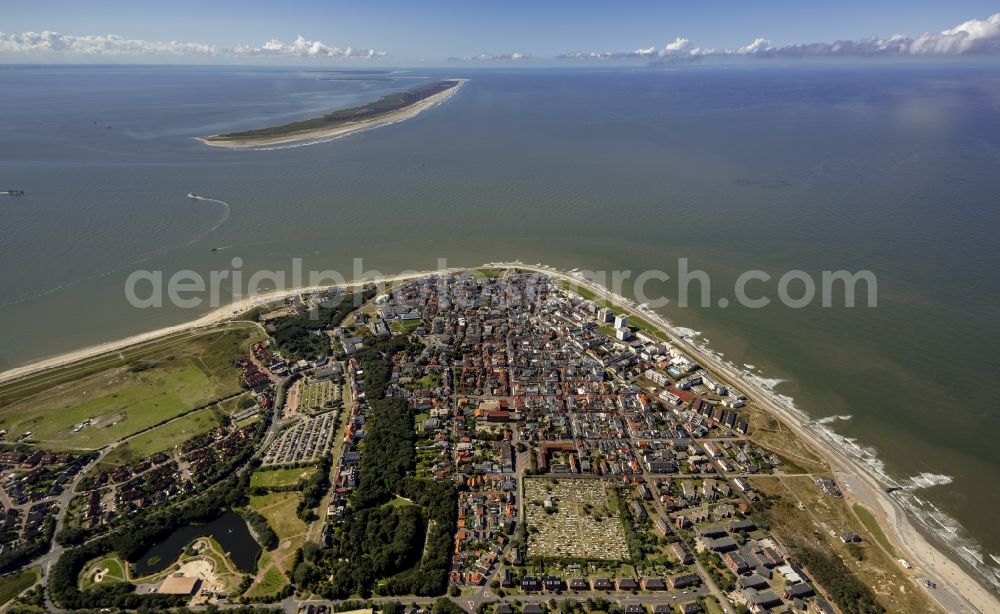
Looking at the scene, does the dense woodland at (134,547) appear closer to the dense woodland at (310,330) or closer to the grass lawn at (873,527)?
the dense woodland at (310,330)

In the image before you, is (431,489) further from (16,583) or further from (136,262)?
(136,262)

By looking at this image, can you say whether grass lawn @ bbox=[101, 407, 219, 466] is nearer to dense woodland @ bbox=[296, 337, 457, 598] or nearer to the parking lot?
the parking lot

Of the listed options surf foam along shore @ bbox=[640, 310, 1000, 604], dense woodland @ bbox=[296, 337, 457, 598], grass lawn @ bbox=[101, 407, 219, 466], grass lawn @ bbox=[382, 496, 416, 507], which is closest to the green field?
grass lawn @ bbox=[101, 407, 219, 466]

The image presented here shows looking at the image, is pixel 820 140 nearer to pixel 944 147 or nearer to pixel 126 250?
pixel 944 147

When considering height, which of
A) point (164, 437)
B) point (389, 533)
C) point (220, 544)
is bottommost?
point (220, 544)

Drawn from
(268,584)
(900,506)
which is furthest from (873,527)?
(268,584)

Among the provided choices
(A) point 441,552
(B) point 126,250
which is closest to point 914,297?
(A) point 441,552
